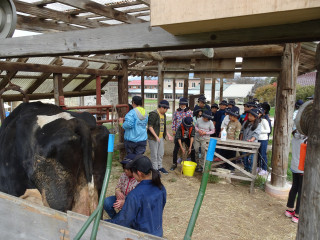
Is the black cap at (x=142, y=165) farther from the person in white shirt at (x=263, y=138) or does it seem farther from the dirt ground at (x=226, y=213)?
the person in white shirt at (x=263, y=138)

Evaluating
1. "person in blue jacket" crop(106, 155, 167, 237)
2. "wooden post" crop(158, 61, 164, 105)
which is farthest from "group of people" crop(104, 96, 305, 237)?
"wooden post" crop(158, 61, 164, 105)

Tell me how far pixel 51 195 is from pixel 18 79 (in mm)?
3812

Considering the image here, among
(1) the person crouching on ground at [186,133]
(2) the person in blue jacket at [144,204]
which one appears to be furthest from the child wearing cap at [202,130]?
(2) the person in blue jacket at [144,204]

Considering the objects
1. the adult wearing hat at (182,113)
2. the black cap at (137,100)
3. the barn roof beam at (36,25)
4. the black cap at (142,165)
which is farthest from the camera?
the adult wearing hat at (182,113)

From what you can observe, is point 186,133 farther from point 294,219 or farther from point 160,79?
point 294,219

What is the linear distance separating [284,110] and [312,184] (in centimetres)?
355

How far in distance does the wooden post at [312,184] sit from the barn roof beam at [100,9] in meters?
2.69

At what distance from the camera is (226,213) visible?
3889mm

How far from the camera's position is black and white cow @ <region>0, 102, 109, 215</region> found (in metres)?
2.09

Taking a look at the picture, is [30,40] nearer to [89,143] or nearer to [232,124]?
[89,143]

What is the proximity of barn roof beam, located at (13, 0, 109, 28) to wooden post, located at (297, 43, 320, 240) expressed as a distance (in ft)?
10.7

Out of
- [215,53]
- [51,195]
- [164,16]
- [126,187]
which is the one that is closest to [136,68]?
[215,53]

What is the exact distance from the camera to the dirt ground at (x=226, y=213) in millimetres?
3346

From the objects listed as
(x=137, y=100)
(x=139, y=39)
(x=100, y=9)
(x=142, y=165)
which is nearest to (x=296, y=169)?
(x=142, y=165)
